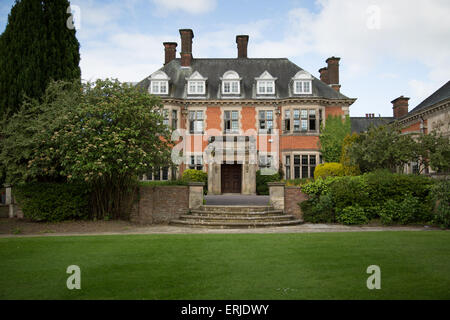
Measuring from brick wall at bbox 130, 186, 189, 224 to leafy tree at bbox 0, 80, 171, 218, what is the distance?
54 cm

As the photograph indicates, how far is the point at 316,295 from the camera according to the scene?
4812 millimetres

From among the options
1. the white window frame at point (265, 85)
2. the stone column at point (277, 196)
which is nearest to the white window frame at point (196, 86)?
the white window frame at point (265, 85)

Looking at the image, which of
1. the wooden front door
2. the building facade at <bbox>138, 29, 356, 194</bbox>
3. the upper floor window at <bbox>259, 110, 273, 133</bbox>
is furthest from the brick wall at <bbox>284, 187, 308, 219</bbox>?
the upper floor window at <bbox>259, 110, 273, 133</bbox>

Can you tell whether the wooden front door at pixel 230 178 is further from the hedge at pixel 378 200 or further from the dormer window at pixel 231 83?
the hedge at pixel 378 200

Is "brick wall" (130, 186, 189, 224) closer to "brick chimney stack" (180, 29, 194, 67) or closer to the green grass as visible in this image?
the green grass

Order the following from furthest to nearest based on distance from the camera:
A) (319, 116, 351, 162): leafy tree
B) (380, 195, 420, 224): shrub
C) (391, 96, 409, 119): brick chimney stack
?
(391, 96, 409, 119): brick chimney stack → (319, 116, 351, 162): leafy tree → (380, 195, 420, 224): shrub

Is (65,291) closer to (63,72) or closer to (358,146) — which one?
(63,72)

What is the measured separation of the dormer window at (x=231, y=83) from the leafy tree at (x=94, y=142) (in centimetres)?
1479

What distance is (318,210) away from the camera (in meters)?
14.8

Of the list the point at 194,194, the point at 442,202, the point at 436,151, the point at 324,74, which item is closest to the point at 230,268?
the point at 194,194

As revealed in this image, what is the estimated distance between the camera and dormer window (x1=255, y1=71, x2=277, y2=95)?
29.3 metres

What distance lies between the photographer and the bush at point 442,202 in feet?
42.3

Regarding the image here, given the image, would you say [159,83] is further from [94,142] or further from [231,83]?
[94,142]

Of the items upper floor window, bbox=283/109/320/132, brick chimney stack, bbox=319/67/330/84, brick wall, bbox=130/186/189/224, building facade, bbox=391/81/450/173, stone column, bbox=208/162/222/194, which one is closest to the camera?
brick wall, bbox=130/186/189/224
